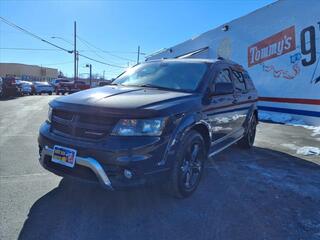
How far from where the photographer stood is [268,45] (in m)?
12.6

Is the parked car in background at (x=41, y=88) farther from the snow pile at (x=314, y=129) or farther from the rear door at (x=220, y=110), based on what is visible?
the rear door at (x=220, y=110)

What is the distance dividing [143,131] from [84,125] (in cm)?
67

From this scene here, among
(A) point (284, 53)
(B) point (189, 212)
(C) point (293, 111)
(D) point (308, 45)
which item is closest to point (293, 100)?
(C) point (293, 111)

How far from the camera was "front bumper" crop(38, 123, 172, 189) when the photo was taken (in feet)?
10.3

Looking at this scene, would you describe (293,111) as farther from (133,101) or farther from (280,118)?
(133,101)

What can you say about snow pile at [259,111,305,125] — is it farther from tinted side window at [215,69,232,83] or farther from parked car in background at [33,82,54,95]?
parked car in background at [33,82,54,95]

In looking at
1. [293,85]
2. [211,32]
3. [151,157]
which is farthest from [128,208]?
[211,32]

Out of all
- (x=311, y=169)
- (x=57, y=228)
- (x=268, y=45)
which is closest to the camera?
(x=57, y=228)

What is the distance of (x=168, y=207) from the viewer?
3.67m

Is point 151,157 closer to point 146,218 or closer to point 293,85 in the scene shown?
point 146,218

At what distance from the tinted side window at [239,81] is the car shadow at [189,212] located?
A: 5.71 feet

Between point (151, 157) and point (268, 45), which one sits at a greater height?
point (268, 45)

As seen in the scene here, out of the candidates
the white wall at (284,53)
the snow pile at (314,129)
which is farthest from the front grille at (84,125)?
the white wall at (284,53)

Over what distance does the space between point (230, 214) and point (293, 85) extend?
9.30 m
